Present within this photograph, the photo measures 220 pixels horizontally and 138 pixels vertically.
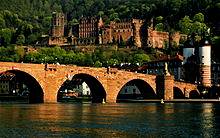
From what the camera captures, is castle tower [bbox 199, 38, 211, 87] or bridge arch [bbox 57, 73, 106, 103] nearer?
bridge arch [bbox 57, 73, 106, 103]

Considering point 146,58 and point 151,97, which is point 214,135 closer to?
point 151,97

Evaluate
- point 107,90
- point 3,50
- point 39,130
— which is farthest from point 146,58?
point 39,130

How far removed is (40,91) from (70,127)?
43.2 metres

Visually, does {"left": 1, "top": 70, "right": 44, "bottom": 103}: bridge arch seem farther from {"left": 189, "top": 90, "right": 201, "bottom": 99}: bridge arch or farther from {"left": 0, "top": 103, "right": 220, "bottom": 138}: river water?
{"left": 189, "top": 90, "right": 201, "bottom": 99}: bridge arch

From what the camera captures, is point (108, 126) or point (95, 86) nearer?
point (108, 126)

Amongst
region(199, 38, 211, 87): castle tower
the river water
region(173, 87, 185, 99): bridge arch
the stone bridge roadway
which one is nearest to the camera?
the river water

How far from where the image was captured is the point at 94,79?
101688 mm

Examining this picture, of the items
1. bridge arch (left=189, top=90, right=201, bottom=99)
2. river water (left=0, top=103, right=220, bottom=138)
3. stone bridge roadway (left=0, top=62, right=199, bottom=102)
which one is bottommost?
river water (left=0, top=103, right=220, bottom=138)

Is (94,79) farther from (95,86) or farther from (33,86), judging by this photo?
(33,86)

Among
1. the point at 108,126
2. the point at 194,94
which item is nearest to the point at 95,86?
the point at 194,94

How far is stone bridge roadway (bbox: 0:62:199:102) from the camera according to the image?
89875 mm

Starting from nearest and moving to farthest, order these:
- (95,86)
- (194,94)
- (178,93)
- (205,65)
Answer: (95,86), (178,93), (194,94), (205,65)

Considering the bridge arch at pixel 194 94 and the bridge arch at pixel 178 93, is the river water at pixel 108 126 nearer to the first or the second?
the bridge arch at pixel 178 93

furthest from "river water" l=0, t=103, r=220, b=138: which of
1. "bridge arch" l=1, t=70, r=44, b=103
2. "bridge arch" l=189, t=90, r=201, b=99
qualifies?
"bridge arch" l=189, t=90, r=201, b=99
